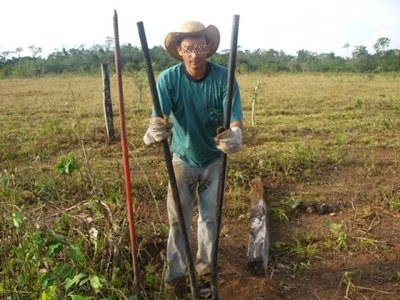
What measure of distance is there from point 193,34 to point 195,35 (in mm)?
16

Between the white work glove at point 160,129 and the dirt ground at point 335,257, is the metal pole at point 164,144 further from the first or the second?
the dirt ground at point 335,257

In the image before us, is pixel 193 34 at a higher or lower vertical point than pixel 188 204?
higher

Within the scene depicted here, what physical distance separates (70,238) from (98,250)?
31cm

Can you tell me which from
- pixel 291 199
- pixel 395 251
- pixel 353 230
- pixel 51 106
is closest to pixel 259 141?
pixel 291 199

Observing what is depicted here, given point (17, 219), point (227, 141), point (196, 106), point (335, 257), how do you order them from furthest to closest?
point (335, 257), point (196, 106), point (17, 219), point (227, 141)

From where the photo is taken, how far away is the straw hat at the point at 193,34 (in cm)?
257

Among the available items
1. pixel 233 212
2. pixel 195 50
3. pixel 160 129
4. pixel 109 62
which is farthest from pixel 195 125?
pixel 109 62

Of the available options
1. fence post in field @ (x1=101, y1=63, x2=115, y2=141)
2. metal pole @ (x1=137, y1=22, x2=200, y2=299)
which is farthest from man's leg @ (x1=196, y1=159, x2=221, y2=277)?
fence post in field @ (x1=101, y1=63, x2=115, y2=141)

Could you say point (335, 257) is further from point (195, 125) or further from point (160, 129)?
point (160, 129)

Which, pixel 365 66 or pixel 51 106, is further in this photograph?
pixel 365 66

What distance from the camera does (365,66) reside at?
1335 inches

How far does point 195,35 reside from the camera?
2.60 meters

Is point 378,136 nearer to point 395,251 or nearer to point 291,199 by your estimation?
point 291,199

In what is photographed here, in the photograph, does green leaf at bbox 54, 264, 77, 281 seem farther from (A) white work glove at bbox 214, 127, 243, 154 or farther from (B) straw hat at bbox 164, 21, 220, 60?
(B) straw hat at bbox 164, 21, 220, 60
